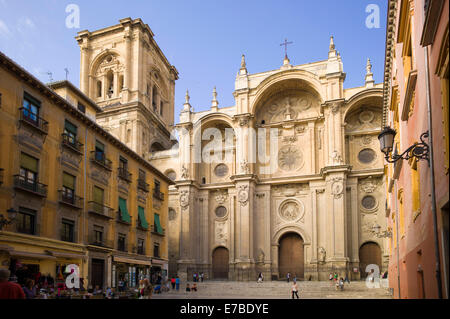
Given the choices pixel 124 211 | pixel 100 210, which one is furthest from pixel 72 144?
pixel 124 211

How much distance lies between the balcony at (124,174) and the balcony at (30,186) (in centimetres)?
762

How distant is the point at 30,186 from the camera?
1906 cm

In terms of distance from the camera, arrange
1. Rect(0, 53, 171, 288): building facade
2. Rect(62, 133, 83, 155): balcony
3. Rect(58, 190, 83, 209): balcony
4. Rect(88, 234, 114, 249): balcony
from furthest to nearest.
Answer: Rect(88, 234, 114, 249): balcony, Rect(62, 133, 83, 155): balcony, Rect(58, 190, 83, 209): balcony, Rect(0, 53, 171, 288): building facade

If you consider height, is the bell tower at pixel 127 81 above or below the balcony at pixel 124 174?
above

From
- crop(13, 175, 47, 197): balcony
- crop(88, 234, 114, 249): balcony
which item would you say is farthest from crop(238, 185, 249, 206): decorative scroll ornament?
crop(13, 175, 47, 197): balcony

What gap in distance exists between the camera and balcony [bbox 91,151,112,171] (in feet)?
80.4

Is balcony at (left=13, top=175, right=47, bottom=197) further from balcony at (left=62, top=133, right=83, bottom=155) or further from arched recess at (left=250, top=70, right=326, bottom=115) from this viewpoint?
arched recess at (left=250, top=70, right=326, bottom=115)

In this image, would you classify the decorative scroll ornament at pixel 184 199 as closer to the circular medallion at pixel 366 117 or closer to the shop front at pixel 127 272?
the shop front at pixel 127 272

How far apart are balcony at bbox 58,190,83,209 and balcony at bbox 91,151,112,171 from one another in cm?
261

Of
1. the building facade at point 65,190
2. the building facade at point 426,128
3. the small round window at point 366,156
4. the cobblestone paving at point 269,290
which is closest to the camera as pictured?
the building facade at point 426,128

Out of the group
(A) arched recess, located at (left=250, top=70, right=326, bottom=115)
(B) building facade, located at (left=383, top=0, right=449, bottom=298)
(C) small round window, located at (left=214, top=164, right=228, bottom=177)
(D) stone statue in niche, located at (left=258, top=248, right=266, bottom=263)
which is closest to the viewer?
(B) building facade, located at (left=383, top=0, right=449, bottom=298)

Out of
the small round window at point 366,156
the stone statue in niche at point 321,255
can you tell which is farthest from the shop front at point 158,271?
the small round window at point 366,156

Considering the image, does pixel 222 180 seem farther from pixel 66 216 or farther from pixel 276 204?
pixel 66 216

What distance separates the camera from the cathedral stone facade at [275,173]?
37.0 metres
